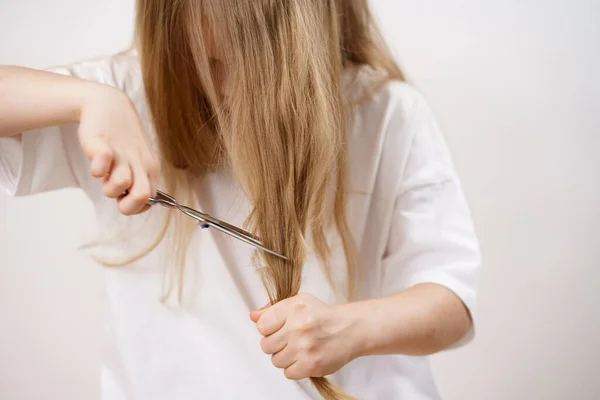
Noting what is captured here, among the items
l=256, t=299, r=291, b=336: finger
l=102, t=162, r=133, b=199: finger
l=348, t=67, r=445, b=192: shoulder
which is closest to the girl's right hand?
l=102, t=162, r=133, b=199: finger

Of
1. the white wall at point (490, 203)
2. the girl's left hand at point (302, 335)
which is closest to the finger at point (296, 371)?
the girl's left hand at point (302, 335)

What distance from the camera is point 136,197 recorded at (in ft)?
1.47

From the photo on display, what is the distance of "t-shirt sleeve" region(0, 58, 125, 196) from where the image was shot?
58 centimetres

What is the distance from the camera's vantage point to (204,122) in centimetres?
63

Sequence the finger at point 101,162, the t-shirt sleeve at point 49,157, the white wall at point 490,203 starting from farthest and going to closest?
1. the white wall at point 490,203
2. the t-shirt sleeve at point 49,157
3. the finger at point 101,162

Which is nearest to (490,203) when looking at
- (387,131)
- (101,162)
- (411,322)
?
(387,131)

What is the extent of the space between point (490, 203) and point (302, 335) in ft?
1.93

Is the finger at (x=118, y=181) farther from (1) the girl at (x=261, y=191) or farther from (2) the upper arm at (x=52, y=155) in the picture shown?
(2) the upper arm at (x=52, y=155)

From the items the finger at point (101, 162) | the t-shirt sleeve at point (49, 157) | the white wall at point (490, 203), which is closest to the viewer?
the finger at point (101, 162)

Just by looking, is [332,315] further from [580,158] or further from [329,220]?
[580,158]

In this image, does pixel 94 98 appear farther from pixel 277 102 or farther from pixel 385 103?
pixel 385 103

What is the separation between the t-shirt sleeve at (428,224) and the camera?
60cm

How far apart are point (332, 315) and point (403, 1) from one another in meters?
0.55

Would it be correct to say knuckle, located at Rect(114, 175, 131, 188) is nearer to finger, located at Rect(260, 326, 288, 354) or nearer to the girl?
the girl
